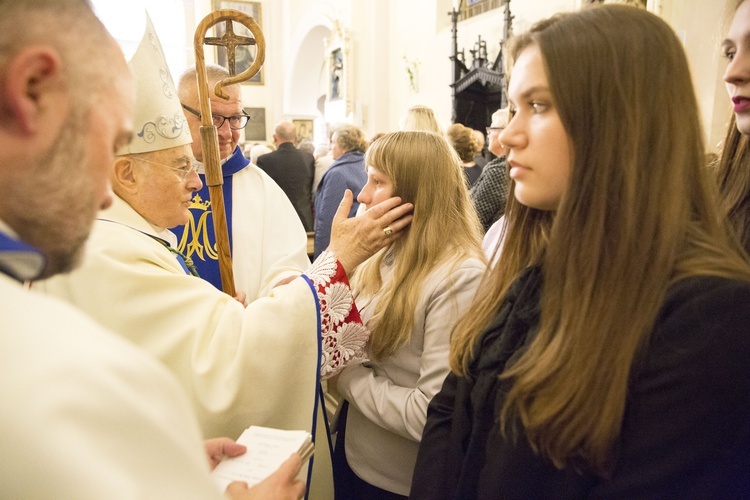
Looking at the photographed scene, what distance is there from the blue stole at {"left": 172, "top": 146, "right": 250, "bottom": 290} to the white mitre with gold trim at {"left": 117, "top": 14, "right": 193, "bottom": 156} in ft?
2.16

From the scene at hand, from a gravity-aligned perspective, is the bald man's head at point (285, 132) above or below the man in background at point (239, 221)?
above

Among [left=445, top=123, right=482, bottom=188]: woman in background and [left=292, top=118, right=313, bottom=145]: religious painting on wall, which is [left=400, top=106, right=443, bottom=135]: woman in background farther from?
[left=292, top=118, right=313, bottom=145]: religious painting on wall

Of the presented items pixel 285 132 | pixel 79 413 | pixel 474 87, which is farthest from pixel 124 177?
pixel 474 87

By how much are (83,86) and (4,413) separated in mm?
357

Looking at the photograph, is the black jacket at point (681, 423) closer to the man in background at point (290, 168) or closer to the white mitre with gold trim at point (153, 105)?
the white mitre with gold trim at point (153, 105)

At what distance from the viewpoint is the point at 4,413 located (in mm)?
473

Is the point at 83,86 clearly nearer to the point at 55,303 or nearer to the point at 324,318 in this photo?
the point at 55,303

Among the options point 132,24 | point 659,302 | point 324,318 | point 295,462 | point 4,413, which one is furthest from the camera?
point 132,24

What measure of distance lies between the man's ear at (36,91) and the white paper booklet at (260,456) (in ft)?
2.27

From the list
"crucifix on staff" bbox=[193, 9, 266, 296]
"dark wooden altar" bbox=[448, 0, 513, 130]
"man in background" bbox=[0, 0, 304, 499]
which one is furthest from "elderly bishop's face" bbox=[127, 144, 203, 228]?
"dark wooden altar" bbox=[448, 0, 513, 130]

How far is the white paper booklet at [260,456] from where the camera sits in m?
1.00

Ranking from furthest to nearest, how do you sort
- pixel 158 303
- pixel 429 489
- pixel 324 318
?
1. pixel 324 318
2. pixel 158 303
3. pixel 429 489

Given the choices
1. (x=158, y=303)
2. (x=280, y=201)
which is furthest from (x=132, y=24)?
(x=158, y=303)

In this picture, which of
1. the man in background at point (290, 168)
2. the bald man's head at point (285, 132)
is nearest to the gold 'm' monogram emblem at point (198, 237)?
the man in background at point (290, 168)
